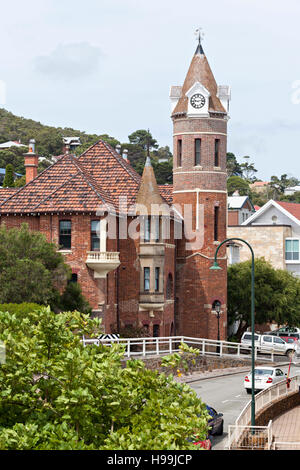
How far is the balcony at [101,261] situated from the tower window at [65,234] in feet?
5.40

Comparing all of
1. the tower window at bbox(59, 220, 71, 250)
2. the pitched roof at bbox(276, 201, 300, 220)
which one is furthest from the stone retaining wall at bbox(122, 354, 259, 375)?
the pitched roof at bbox(276, 201, 300, 220)

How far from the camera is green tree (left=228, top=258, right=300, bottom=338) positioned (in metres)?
62.5

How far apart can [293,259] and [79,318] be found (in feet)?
199

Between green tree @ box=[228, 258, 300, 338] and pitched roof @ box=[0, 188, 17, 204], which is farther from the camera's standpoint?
green tree @ box=[228, 258, 300, 338]

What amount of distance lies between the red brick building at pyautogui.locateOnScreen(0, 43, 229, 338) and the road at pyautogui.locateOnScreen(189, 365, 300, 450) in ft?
24.2

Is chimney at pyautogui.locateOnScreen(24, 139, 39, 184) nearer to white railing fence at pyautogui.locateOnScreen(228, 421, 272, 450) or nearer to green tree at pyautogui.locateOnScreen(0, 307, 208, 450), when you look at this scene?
white railing fence at pyautogui.locateOnScreen(228, 421, 272, 450)

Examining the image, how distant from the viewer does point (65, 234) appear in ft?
159

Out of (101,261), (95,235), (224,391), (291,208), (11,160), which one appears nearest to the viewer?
(224,391)

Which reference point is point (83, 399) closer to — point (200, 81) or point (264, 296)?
point (200, 81)

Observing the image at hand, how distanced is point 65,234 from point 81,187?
119 inches

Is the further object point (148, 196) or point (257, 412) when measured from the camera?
point (148, 196)

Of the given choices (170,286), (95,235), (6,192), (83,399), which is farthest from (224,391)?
(83,399)
